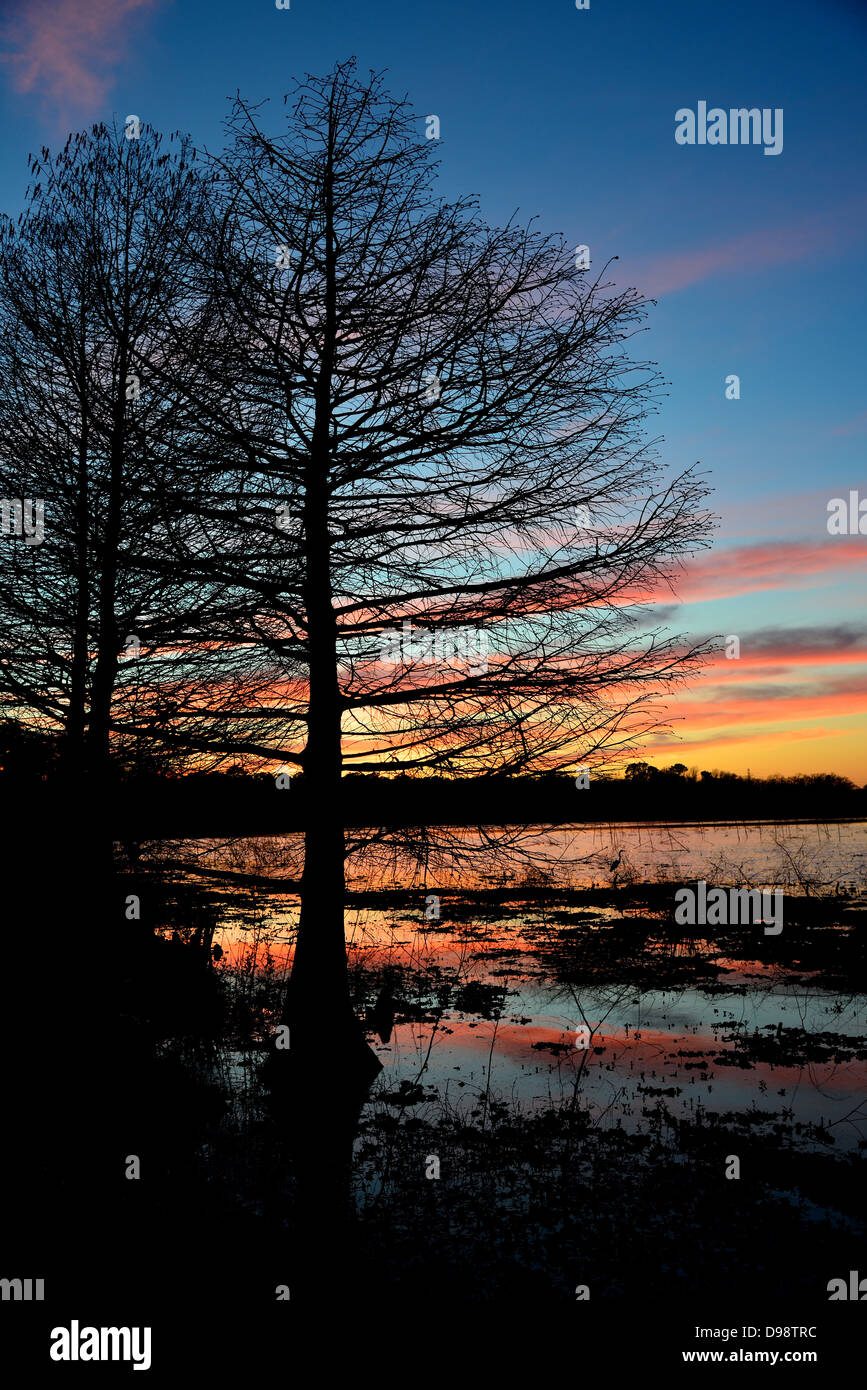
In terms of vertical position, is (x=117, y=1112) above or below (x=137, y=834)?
below

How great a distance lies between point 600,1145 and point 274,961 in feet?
32.9

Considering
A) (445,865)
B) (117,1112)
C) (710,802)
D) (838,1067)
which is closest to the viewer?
(117,1112)

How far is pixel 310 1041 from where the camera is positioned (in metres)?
8.72

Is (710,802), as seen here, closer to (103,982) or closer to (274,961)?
(274,961)

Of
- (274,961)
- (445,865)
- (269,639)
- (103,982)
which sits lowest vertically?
(274,961)

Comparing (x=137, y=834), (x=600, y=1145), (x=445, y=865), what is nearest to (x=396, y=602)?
(x=445, y=865)

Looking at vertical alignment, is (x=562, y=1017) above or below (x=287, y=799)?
below

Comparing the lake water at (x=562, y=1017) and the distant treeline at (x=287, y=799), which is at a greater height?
the distant treeline at (x=287, y=799)

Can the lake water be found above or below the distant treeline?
below

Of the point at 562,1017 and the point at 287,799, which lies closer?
the point at 287,799

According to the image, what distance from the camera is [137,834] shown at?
9.66 metres

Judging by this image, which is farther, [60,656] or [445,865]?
[60,656]
